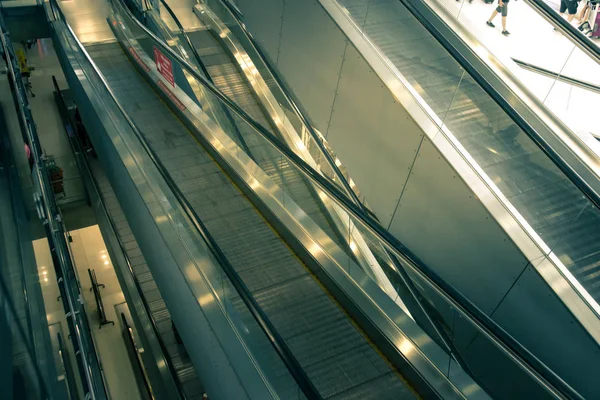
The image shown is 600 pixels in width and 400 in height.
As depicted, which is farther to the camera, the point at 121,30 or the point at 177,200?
the point at 121,30

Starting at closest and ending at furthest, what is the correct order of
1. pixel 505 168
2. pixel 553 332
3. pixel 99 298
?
pixel 553 332
pixel 505 168
pixel 99 298

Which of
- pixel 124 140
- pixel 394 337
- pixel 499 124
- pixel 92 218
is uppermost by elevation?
pixel 92 218

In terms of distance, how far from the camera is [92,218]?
43.3ft

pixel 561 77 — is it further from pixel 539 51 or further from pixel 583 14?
pixel 583 14

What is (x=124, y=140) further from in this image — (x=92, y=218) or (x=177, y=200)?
(x=92, y=218)

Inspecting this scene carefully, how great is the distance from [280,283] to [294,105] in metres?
3.53

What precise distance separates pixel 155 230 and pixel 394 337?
289 cm

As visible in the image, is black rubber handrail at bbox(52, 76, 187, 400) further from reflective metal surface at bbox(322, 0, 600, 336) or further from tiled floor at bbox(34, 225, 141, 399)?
reflective metal surface at bbox(322, 0, 600, 336)

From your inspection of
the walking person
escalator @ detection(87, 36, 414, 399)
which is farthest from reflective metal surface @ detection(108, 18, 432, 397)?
the walking person

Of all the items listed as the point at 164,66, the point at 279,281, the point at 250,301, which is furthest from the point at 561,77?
the point at 164,66

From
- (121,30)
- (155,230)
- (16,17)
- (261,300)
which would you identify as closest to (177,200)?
(155,230)

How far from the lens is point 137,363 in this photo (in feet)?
34.0

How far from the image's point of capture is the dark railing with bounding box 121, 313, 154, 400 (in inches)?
380

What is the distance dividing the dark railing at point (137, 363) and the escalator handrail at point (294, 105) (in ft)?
16.4
